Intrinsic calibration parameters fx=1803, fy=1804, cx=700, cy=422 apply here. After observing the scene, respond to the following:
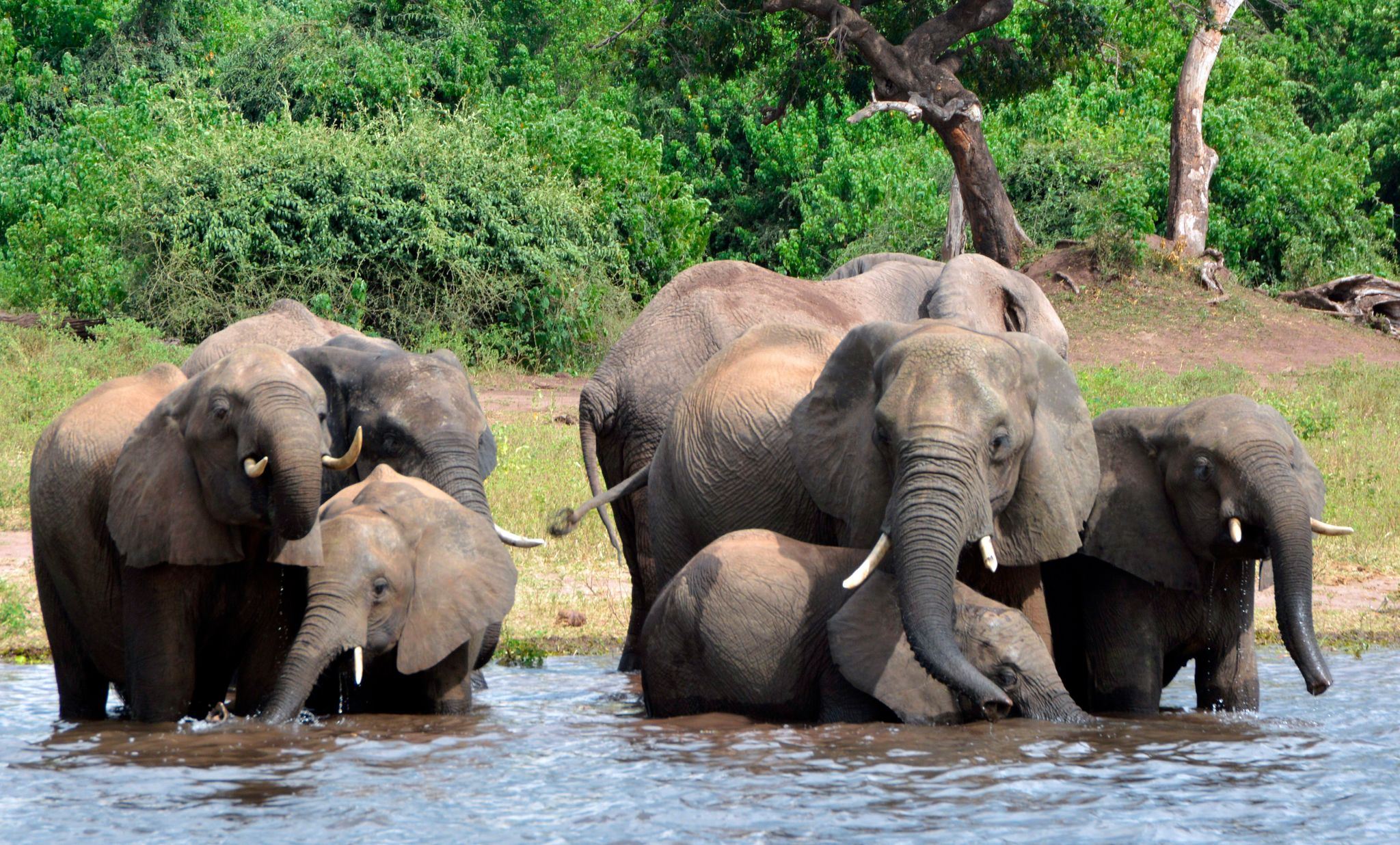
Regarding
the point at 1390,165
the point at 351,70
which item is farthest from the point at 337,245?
the point at 1390,165

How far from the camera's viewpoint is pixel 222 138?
18.4m

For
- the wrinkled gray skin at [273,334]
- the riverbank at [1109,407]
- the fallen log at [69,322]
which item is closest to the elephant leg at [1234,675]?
the riverbank at [1109,407]

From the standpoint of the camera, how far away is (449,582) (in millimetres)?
6410

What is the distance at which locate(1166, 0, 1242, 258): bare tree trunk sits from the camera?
795 inches

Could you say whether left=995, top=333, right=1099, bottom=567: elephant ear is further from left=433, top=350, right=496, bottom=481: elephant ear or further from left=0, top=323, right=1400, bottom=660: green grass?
left=0, top=323, right=1400, bottom=660: green grass

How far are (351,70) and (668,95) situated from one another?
5302 millimetres

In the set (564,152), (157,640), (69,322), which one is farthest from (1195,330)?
(157,640)

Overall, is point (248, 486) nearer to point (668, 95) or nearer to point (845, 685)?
point (845, 685)

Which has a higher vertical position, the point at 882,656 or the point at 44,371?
the point at 44,371

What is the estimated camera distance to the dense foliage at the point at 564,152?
1766 cm

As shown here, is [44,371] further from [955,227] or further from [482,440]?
[955,227]

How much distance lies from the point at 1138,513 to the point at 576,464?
652 centimetres

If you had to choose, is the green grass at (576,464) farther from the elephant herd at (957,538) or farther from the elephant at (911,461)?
the elephant herd at (957,538)

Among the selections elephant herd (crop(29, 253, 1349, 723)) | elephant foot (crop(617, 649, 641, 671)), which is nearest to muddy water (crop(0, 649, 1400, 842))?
elephant herd (crop(29, 253, 1349, 723))
